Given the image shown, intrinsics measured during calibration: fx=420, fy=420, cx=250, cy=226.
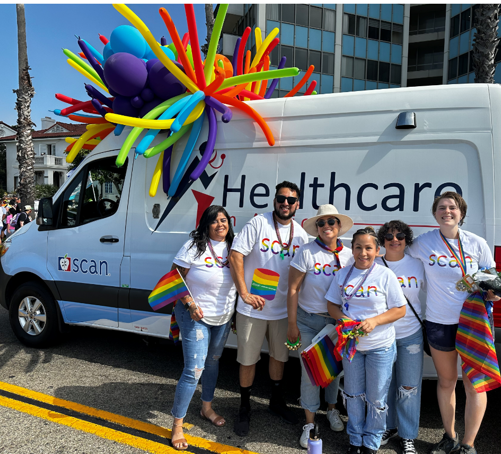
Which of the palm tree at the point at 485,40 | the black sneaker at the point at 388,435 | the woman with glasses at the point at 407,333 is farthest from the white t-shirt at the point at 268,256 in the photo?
the palm tree at the point at 485,40

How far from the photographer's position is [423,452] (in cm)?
282

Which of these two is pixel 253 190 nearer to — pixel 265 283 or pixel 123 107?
pixel 265 283

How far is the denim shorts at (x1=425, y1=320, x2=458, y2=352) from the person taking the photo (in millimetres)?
2607

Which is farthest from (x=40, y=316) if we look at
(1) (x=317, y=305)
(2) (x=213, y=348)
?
(1) (x=317, y=305)

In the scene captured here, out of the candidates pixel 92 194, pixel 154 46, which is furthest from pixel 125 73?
pixel 92 194

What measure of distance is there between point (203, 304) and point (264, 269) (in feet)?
1.60

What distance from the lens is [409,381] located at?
106 inches

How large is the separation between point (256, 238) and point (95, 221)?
1.99 m

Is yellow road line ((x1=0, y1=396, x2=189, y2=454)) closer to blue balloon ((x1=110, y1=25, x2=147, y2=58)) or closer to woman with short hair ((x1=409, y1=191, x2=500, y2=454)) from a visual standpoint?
woman with short hair ((x1=409, y1=191, x2=500, y2=454))

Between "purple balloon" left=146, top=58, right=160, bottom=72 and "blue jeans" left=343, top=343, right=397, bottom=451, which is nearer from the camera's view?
"blue jeans" left=343, top=343, right=397, bottom=451

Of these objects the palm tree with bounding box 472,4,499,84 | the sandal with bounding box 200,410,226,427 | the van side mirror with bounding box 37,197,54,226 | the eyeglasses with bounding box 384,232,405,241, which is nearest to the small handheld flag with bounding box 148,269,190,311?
the sandal with bounding box 200,410,226,427

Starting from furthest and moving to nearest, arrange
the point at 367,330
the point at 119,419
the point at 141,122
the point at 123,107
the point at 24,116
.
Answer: the point at 24,116
the point at 123,107
the point at 141,122
the point at 119,419
the point at 367,330

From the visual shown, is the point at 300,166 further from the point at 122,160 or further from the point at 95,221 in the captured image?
the point at 95,221

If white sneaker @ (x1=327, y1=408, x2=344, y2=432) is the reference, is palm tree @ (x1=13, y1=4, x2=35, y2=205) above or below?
above
